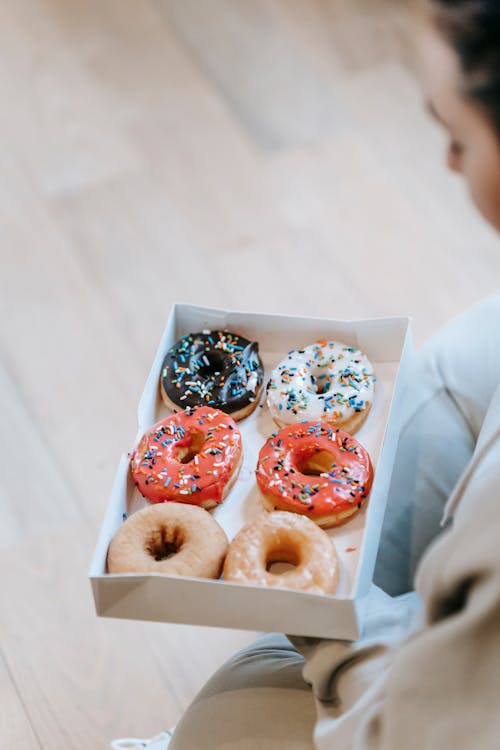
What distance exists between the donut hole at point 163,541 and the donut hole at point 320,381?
0.98ft

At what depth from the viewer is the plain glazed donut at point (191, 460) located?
1.14 meters

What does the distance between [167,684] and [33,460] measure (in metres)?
0.50

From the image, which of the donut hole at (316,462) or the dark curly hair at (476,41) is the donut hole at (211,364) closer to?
the donut hole at (316,462)

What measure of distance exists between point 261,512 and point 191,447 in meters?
0.12

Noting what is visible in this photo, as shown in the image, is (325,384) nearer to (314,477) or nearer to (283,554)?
(314,477)

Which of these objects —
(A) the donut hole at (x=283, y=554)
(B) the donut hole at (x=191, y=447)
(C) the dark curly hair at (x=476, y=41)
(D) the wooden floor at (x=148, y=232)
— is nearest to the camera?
(C) the dark curly hair at (x=476, y=41)

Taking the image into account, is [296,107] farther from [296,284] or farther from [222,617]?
[222,617]

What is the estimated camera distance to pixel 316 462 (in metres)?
1.21

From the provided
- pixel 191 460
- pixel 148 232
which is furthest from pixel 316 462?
pixel 148 232

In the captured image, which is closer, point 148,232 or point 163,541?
point 163,541

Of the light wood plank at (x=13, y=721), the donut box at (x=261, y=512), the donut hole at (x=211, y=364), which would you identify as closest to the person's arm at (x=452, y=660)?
the donut box at (x=261, y=512)

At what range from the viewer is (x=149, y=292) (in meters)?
2.09

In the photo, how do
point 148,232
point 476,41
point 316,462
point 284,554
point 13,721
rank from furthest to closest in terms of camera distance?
point 148,232
point 13,721
point 316,462
point 284,554
point 476,41

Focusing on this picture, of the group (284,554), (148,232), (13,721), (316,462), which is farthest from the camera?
(148,232)
